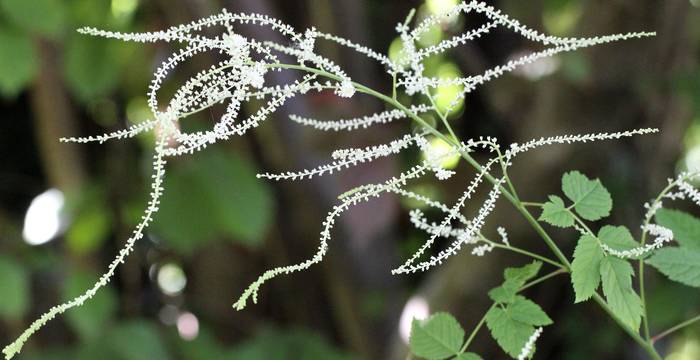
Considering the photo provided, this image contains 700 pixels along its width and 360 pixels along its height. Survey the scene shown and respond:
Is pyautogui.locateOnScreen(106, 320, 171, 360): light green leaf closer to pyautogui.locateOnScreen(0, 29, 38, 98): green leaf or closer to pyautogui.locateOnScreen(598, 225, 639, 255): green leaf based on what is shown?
pyautogui.locateOnScreen(0, 29, 38, 98): green leaf

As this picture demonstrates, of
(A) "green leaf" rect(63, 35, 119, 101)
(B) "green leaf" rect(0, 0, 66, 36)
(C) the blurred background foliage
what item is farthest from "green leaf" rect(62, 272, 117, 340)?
(B) "green leaf" rect(0, 0, 66, 36)

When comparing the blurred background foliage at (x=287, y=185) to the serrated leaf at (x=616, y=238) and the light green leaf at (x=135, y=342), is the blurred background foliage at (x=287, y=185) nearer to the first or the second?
the light green leaf at (x=135, y=342)

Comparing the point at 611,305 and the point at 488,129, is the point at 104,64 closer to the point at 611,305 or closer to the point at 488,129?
the point at 488,129

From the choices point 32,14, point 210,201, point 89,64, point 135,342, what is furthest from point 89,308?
point 32,14

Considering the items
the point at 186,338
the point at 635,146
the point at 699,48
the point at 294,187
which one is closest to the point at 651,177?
the point at 635,146

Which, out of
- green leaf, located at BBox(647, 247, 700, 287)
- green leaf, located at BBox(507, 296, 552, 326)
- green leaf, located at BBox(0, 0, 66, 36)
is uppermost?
green leaf, located at BBox(0, 0, 66, 36)

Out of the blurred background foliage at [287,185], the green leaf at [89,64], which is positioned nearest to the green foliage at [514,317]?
the blurred background foliage at [287,185]
